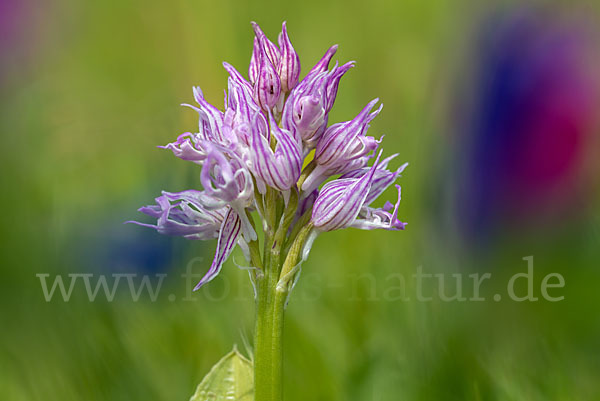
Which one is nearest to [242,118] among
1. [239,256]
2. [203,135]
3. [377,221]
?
[203,135]

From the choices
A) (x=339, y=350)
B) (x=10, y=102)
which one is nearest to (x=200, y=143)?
(x=339, y=350)

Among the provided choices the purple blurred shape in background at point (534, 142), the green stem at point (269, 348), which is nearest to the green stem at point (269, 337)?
the green stem at point (269, 348)

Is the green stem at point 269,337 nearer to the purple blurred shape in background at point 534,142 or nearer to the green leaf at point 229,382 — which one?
the green leaf at point 229,382

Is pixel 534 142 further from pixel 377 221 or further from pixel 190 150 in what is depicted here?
pixel 190 150

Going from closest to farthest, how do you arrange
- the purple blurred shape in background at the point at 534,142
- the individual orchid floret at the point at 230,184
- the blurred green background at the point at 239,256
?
the individual orchid floret at the point at 230,184, the blurred green background at the point at 239,256, the purple blurred shape in background at the point at 534,142

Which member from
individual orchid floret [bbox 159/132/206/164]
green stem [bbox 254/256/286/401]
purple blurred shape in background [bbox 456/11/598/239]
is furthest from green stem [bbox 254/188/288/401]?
purple blurred shape in background [bbox 456/11/598/239]
